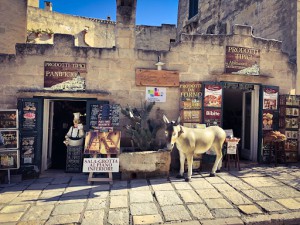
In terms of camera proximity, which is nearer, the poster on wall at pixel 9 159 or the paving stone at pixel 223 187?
the paving stone at pixel 223 187

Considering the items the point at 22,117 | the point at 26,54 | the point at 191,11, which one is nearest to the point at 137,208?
the point at 22,117

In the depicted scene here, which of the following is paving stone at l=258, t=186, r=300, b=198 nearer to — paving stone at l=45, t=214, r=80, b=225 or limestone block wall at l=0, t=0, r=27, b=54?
paving stone at l=45, t=214, r=80, b=225

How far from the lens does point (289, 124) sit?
7.59 m

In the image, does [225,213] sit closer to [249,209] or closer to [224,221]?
[224,221]

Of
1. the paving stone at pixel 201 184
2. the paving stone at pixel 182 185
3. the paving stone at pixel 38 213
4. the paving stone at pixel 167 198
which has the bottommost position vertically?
the paving stone at pixel 38 213

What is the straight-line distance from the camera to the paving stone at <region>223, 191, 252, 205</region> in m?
4.41

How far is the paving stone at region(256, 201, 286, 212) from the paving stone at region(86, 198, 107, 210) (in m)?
3.12

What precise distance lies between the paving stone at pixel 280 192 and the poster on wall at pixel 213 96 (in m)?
2.86

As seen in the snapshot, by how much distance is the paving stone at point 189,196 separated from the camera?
14.6 feet

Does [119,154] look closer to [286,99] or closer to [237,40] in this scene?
[237,40]

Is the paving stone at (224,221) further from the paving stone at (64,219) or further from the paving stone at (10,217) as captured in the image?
the paving stone at (10,217)

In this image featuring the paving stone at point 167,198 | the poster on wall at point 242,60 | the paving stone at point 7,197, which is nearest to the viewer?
the paving stone at point 167,198

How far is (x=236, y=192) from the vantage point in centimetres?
491

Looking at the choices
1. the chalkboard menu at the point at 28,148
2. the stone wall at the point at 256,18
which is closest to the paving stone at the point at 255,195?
the stone wall at the point at 256,18
